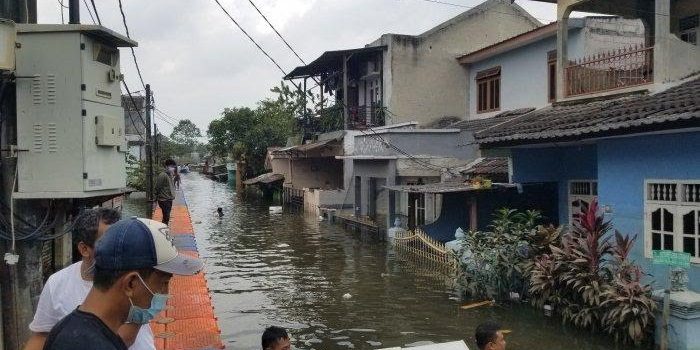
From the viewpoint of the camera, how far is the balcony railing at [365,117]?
993 inches

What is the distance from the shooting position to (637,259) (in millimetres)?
10227

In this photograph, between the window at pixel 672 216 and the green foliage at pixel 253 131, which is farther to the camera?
the green foliage at pixel 253 131

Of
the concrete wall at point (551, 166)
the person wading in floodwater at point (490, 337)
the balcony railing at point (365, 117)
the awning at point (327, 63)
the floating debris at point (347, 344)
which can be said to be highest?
the awning at point (327, 63)

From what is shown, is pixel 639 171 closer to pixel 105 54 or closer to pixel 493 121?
pixel 105 54

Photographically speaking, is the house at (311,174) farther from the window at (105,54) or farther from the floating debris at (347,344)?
the window at (105,54)

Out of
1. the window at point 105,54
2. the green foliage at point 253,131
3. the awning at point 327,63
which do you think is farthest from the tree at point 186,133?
the window at point 105,54

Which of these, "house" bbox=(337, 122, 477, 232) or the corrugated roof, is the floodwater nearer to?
"house" bbox=(337, 122, 477, 232)

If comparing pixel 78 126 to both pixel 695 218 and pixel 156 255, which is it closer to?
pixel 156 255

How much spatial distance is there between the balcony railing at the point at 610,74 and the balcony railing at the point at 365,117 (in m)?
11.7

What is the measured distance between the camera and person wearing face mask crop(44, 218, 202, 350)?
2250 mm

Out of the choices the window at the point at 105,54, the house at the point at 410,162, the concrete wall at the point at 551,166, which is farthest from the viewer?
the house at the point at 410,162

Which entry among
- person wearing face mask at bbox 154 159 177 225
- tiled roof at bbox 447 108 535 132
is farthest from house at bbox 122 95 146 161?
tiled roof at bbox 447 108 535 132

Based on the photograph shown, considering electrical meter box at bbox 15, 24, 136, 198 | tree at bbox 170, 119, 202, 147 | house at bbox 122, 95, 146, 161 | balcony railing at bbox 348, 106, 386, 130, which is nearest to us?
electrical meter box at bbox 15, 24, 136, 198

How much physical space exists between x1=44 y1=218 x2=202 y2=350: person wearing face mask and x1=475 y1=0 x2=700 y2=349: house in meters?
7.73
